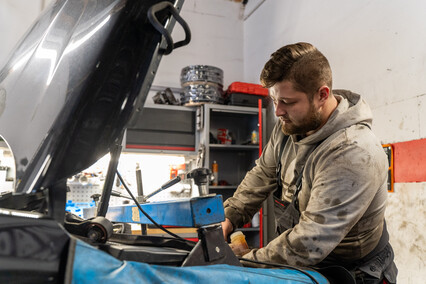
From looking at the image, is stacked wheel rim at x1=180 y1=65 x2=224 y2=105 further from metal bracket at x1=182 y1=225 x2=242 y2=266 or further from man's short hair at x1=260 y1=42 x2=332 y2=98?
metal bracket at x1=182 y1=225 x2=242 y2=266

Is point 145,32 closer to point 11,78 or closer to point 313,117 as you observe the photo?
point 11,78

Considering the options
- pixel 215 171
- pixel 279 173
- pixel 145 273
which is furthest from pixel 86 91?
pixel 215 171

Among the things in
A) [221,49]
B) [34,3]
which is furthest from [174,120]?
[34,3]

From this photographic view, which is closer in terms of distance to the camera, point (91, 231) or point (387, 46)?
point (91, 231)

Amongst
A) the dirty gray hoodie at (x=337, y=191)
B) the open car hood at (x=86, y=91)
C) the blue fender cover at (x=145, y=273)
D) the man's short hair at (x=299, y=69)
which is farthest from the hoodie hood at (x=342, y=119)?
the open car hood at (x=86, y=91)

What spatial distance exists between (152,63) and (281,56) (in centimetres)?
74

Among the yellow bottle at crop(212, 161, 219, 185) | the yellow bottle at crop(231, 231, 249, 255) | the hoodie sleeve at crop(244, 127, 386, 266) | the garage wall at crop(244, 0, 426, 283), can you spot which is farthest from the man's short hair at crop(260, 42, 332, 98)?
the yellow bottle at crop(212, 161, 219, 185)

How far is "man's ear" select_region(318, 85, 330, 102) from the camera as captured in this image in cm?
129

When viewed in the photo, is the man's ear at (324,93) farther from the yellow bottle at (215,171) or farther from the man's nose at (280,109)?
the yellow bottle at (215,171)

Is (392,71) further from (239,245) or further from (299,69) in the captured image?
(239,245)

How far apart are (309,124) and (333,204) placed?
0.38 meters

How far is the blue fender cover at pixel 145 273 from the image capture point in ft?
1.65

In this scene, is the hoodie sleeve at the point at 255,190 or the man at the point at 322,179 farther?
the hoodie sleeve at the point at 255,190

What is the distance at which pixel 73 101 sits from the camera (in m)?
0.61
